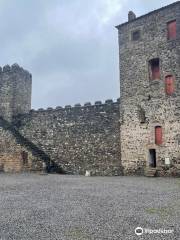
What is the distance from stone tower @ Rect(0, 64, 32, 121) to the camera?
25875 millimetres

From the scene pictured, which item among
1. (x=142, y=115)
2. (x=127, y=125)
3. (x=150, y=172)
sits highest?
(x=142, y=115)

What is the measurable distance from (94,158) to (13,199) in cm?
1158

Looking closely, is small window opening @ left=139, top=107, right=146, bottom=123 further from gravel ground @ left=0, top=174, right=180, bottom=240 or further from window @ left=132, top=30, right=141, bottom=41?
gravel ground @ left=0, top=174, right=180, bottom=240

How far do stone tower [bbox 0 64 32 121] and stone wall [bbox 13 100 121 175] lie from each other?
136cm

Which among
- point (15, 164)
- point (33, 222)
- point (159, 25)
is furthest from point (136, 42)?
point (33, 222)

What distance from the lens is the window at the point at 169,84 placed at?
18.7 metres

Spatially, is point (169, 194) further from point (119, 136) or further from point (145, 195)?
point (119, 136)

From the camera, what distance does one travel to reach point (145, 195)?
10891 mm

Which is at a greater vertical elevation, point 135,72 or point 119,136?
point 135,72

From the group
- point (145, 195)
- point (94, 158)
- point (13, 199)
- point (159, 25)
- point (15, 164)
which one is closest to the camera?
point (13, 199)

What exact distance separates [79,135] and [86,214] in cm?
1457

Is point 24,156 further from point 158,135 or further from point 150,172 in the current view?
point 158,135

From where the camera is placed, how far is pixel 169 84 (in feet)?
61.9

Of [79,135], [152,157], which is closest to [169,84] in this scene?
[152,157]
